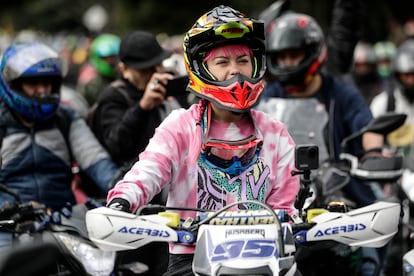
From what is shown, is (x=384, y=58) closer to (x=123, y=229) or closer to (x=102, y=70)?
(x=102, y=70)

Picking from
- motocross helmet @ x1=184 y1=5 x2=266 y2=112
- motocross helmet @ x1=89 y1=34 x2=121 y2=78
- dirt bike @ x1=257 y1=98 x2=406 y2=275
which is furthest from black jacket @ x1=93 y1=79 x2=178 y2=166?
motocross helmet @ x1=89 y1=34 x2=121 y2=78

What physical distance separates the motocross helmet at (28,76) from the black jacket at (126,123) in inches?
22.3

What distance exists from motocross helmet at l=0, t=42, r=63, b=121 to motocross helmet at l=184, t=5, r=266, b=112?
209 centimetres

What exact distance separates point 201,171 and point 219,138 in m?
0.22

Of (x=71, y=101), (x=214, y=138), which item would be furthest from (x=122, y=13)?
(x=214, y=138)

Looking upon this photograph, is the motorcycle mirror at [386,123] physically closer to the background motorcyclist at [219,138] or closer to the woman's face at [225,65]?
the background motorcyclist at [219,138]

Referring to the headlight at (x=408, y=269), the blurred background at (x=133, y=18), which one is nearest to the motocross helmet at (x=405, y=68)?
the blurred background at (x=133, y=18)

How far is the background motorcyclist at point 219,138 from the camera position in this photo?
5156mm

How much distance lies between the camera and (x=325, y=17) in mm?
21656

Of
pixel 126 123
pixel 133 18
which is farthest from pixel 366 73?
pixel 133 18

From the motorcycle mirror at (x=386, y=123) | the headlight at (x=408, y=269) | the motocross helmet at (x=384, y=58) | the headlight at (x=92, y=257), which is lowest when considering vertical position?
the motocross helmet at (x=384, y=58)

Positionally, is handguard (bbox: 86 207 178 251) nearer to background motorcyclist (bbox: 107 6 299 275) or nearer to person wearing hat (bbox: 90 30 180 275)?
background motorcyclist (bbox: 107 6 299 275)

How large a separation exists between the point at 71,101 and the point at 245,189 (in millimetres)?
6700

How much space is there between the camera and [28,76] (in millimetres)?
7160
